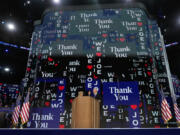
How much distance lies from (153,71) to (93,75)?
1697 millimetres

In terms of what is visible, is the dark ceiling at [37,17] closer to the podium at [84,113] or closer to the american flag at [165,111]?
the american flag at [165,111]

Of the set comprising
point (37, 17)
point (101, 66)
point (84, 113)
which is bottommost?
point (84, 113)

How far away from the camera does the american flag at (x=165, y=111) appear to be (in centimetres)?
398

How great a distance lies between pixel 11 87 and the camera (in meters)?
12.1

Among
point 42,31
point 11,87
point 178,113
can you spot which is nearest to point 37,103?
point 42,31

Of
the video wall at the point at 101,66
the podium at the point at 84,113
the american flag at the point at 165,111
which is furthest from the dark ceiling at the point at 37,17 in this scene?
the podium at the point at 84,113

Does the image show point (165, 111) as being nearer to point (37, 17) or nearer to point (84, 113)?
point (84, 113)

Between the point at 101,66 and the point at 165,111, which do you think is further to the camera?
the point at 101,66

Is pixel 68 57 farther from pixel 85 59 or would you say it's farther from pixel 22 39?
pixel 22 39

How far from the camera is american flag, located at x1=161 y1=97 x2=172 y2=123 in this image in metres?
3.98

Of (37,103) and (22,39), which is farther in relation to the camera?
(22,39)

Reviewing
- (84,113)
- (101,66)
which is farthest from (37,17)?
(84,113)

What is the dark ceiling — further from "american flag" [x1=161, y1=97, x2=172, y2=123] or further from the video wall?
"american flag" [x1=161, y1=97, x2=172, y2=123]

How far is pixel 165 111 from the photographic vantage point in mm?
4074
